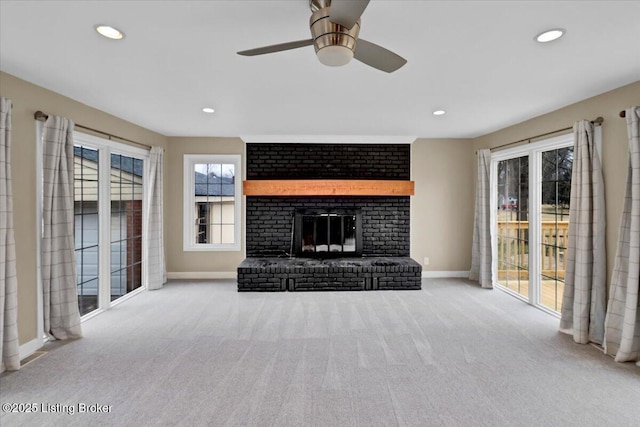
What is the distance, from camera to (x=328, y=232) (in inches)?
228

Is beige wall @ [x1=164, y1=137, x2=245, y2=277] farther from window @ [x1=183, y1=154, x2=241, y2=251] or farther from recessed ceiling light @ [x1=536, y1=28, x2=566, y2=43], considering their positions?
recessed ceiling light @ [x1=536, y1=28, x2=566, y2=43]

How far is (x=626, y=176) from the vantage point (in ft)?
9.84

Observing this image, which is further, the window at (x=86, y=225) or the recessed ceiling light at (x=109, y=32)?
the window at (x=86, y=225)

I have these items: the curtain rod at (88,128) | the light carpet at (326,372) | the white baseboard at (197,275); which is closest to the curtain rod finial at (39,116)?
the curtain rod at (88,128)

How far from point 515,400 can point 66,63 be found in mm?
4096

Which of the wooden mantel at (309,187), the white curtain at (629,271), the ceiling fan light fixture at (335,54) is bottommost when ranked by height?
the white curtain at (629,271)

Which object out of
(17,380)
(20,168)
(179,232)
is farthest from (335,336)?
(179,232)

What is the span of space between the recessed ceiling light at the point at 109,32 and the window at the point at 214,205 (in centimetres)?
361

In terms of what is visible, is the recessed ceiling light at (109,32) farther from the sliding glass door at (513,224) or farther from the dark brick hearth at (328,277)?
the sliding glass door at (513,224)

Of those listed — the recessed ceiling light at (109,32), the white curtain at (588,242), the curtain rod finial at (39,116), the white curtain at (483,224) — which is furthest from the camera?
the white curtain at (483,224)

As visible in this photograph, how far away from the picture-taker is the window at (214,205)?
5797 mm

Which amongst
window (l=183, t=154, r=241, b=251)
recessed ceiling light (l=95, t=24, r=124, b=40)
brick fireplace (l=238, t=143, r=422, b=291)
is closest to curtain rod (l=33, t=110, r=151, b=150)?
window (l=183, t=154, r=241, b=251)

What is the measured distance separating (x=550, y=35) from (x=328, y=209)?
403 centimetres

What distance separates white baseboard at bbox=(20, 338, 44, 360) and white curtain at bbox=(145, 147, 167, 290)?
1995 millimetres
